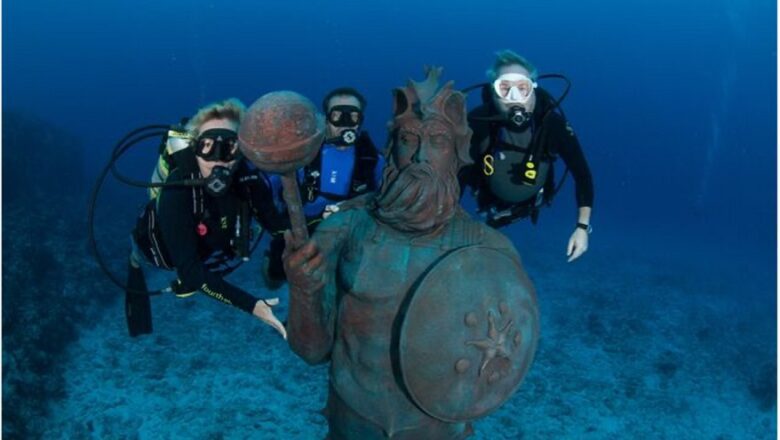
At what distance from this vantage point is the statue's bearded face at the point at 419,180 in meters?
2.14

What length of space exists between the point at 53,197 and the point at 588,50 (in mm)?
113447

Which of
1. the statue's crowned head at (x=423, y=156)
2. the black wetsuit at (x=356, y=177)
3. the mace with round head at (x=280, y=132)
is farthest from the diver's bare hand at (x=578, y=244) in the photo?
the mace with round head at (x=280, y=132)

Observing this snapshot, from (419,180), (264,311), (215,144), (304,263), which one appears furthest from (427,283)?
(215,144)

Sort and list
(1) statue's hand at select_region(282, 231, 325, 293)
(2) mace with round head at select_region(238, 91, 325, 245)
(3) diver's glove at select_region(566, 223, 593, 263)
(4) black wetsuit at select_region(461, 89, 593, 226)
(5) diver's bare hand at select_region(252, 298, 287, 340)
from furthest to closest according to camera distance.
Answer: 1. (4) black wetsuit at select_region(461, 89, 593, 226)
2. (3) diver's glove at select_region(566, 223, 593, 263)
3. (5) diver's bare hand at select_region(252, 298, 287, 340)
4. (1) statue's hand at select_region(282, 231, 325, 293)
5. (2) mace with round head at select_region(238, 91, 325, 245)

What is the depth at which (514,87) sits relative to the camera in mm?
4754

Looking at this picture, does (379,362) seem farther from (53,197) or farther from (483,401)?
(53,197)

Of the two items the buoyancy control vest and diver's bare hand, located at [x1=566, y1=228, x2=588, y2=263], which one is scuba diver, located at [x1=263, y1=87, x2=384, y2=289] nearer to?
the buoyancy control vest

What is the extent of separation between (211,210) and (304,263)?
2.56 meters

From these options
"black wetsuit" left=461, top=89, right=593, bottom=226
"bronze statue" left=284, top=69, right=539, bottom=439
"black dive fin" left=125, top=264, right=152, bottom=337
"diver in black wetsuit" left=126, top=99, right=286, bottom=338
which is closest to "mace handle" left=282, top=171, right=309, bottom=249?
"bronze statue" left=284, top=69, right=539, bottom=439

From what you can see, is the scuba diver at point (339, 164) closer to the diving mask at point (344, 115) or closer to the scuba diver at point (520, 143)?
the diving mask at point (344, 115)

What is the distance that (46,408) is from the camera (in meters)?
8.29

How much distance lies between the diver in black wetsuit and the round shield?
56.2 inches

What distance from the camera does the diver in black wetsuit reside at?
12.9 ft

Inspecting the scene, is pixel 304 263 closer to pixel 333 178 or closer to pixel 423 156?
pixel 423 156
